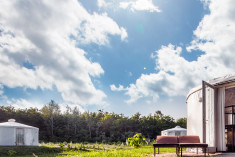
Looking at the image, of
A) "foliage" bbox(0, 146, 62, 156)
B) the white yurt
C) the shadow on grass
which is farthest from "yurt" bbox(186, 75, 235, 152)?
the white yurt

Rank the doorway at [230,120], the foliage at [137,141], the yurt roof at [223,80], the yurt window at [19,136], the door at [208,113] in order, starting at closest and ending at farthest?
the yurt roof at [223,80] → the door at [208,113] → the doorway at [230,120] → the foliage at [137,141] → the yurt window at [19,136]

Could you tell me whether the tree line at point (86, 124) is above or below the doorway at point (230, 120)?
below

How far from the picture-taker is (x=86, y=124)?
80.4ft

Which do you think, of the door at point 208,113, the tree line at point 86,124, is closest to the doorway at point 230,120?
the door at point 208,113

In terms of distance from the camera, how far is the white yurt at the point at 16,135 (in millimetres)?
14602

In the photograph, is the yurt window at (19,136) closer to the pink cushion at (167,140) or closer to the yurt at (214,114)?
the yurt at (214,114)

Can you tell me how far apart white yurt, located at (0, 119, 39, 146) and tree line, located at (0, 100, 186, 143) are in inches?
244

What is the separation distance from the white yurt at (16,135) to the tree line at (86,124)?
20.4 feet

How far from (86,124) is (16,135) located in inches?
390

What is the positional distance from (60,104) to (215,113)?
70.8 feet

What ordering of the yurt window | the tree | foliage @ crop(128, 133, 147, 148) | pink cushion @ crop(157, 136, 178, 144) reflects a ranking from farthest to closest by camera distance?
the tree → the yurt window → foliage @ crop(128, 133, 147, 148) → pink cushion @ crop(157, 136, 178, 144)

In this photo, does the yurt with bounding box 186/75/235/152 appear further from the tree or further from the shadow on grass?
the tree

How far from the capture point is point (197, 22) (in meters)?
7.77

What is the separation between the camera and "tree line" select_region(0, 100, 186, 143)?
22375 millimetres
